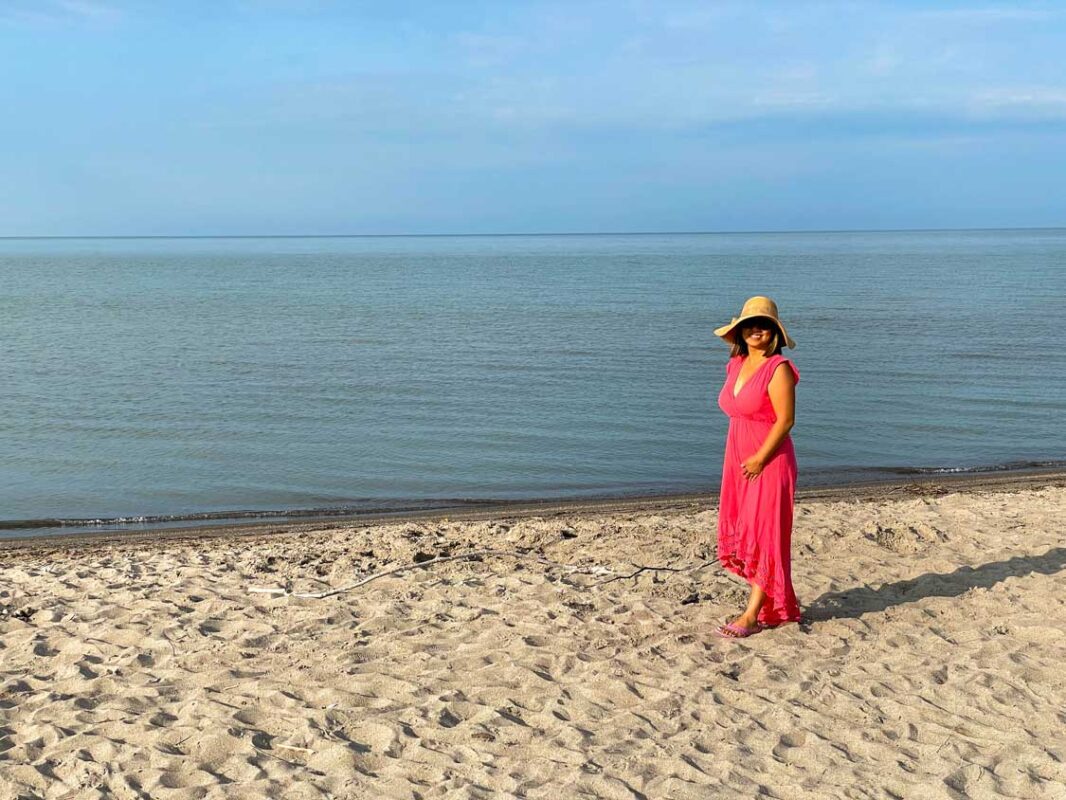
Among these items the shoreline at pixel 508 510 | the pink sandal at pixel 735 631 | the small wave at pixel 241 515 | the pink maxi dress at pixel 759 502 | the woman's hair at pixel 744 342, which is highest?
the woman's hair at pixel 744 342

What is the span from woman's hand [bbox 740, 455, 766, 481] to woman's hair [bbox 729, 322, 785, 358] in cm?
59

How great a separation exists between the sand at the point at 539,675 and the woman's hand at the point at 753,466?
1010 mm

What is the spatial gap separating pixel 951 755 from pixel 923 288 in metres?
42.7

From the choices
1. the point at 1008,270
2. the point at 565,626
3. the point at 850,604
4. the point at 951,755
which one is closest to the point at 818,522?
the point at 850,604

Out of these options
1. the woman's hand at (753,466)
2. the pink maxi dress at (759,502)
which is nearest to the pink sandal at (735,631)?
the pink maxi dress at (759,502)

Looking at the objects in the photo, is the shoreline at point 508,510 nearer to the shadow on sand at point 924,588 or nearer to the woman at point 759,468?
the shadow on sand at point 924,588

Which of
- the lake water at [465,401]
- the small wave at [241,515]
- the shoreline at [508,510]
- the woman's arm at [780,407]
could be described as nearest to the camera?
the woman's arm at [780,407]

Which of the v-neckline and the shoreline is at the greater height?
the v-neckline

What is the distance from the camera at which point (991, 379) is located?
19219 millimetres

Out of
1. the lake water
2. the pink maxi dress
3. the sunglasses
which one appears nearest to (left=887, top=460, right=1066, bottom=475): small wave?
the lake water

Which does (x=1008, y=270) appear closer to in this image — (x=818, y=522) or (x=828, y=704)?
(x=818, y=522)

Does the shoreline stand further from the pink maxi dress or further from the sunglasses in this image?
the sunglasses

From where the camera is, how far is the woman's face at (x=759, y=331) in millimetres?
5528

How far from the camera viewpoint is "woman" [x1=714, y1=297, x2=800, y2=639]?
550 cm
